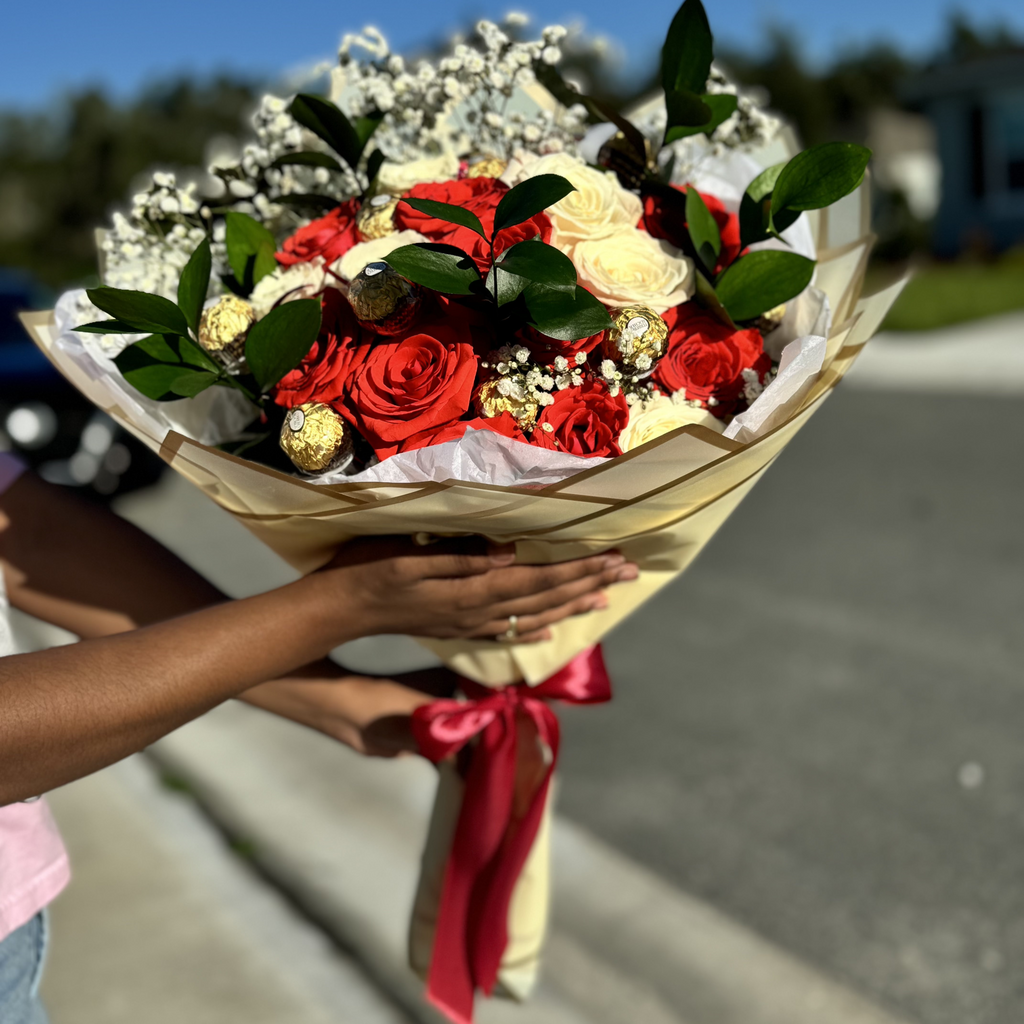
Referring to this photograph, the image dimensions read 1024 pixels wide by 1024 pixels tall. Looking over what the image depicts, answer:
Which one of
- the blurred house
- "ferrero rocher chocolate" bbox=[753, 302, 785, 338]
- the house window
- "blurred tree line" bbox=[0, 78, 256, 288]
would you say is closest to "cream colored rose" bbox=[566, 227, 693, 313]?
"ferrero rocher chocolate" bbox=[753, 302, 785, 338]

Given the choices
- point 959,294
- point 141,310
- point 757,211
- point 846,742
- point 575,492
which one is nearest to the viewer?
point 575,492

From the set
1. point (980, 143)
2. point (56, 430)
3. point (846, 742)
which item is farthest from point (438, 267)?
point (980, 143)

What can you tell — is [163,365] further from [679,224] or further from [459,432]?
[679,224]

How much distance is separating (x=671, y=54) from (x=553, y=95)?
228 mm

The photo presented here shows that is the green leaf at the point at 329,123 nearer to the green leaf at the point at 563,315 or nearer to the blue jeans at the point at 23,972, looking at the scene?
the green leaf at the point at 563,315

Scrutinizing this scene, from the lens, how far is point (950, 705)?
3561 millimetres

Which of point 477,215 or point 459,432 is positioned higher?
point 477,215

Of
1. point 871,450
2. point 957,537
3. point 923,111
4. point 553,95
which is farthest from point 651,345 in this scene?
point 923,111

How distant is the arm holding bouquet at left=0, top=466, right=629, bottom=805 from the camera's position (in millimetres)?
1102

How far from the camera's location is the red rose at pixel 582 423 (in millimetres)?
1201

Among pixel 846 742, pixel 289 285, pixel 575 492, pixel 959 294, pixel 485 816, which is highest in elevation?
pixel 289 285

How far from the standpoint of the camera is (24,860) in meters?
1.32

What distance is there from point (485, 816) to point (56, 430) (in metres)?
5.64

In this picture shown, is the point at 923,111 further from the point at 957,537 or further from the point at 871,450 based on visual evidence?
the point at 957,537
